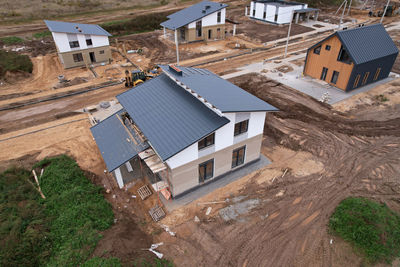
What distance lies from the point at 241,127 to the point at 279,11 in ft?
164

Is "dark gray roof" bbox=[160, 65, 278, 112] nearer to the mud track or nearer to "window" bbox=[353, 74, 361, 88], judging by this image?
the mud track

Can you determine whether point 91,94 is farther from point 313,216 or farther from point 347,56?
point 347,56

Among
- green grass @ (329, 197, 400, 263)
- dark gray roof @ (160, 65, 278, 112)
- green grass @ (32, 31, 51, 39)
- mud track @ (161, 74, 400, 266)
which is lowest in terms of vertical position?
mud track @ (161, 74, 400, 266)

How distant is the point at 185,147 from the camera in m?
13.5

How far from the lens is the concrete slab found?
15591 millimetres

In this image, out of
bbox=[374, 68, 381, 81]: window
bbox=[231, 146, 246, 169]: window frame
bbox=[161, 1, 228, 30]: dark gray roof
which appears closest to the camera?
bbox=[231, 146, 246, 169]: window frame

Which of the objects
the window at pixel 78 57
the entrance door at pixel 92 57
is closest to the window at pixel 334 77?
the entrance door at pixel 92 57

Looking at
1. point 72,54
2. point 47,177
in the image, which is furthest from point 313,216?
point 72,54

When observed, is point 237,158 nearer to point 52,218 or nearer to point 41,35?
point 52,218

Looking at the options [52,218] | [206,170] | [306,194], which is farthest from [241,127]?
[52,218]

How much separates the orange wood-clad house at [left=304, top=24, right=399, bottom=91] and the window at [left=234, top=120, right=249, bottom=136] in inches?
750

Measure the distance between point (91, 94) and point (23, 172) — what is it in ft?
49.3

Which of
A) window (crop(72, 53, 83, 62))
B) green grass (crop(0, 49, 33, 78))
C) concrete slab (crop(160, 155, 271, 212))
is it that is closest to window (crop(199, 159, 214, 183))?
concrete slab (crop(160, 155, 271, 212))

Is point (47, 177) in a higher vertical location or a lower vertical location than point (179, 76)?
lower
